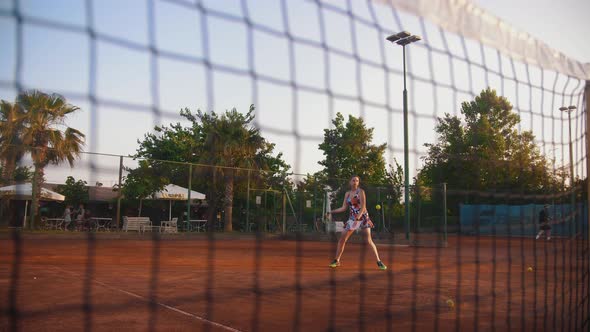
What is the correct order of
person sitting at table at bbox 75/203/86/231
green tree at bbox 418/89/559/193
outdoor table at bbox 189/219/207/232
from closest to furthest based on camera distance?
green tree at bbox 418/89/559/193 < person sitting at table at bbox 75/203/86/231 < outdoor table at bbox 189/219/207/232

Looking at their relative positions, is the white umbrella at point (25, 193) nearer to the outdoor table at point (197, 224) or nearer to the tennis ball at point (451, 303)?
the outdoor table at point (197, 224)

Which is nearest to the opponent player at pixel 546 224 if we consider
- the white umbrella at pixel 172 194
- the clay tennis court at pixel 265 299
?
the clay tennis court at pixel 265 299

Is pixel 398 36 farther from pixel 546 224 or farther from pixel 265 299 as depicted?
pixel 546 224

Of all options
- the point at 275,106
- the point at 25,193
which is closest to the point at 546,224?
the point at 275,106

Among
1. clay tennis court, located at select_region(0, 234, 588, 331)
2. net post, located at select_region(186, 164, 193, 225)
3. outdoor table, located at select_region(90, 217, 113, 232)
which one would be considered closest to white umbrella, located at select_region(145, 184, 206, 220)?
net post, located at select_region(186, 164, 193, 225)

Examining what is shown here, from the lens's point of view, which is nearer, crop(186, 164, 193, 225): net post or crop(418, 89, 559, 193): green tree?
crop(418, 89, 559, 193): green tree

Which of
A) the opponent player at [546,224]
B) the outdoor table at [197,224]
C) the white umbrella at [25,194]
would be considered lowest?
the outdoor table at [197,224]

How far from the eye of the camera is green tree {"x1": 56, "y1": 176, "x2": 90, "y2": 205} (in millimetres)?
15570

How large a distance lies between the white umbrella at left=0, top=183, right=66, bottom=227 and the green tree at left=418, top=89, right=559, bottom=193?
10.0 metres

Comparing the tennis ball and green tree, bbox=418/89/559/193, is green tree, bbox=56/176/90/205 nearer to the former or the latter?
green tree, bbox=418/89/559/193

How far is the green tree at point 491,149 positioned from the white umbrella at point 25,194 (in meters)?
10.0

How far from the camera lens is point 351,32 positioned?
3.64 m

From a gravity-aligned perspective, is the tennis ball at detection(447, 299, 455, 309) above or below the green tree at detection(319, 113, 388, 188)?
below

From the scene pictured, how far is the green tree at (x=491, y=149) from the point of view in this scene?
5.09m
